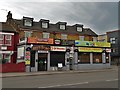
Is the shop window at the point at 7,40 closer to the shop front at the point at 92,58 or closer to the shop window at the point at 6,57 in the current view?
the shop window at the point at 6,57

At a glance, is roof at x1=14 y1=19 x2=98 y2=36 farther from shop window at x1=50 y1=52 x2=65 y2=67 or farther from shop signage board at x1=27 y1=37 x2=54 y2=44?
shop window at x1=50 y1=52 x2=65 y2=67

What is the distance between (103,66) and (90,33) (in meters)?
13.1

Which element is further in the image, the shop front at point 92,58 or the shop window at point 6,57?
the shop front at point 92,58

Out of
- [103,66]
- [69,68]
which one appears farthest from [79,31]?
[69,68]

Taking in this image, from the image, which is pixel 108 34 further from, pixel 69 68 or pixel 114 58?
pixel 69 68

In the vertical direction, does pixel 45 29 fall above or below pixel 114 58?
above

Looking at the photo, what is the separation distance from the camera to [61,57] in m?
37.8

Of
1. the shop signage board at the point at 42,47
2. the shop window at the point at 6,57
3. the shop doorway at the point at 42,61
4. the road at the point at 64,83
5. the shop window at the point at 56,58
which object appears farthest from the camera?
the shop window at the point at 6,57

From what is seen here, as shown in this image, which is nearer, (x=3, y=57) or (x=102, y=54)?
(x=3, y=57)

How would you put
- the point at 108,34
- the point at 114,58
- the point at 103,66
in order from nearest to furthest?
the point at 103,66
the point at 114,58
the point at 108,34

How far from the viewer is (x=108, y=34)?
72562 mm

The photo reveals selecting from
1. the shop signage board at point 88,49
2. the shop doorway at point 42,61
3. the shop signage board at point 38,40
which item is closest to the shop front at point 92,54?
the shop signage board at point 88,49

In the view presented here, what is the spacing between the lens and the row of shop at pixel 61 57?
34.8 meters

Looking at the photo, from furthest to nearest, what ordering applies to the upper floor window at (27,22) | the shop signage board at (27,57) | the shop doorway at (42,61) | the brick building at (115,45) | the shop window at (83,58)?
1. the brick building at (115,45)
2. the upper floor window at (27,22)
3. the shop window at (83,58)
4. the shop doorway at (42,61)
5. the shop signage board at (27,57)
